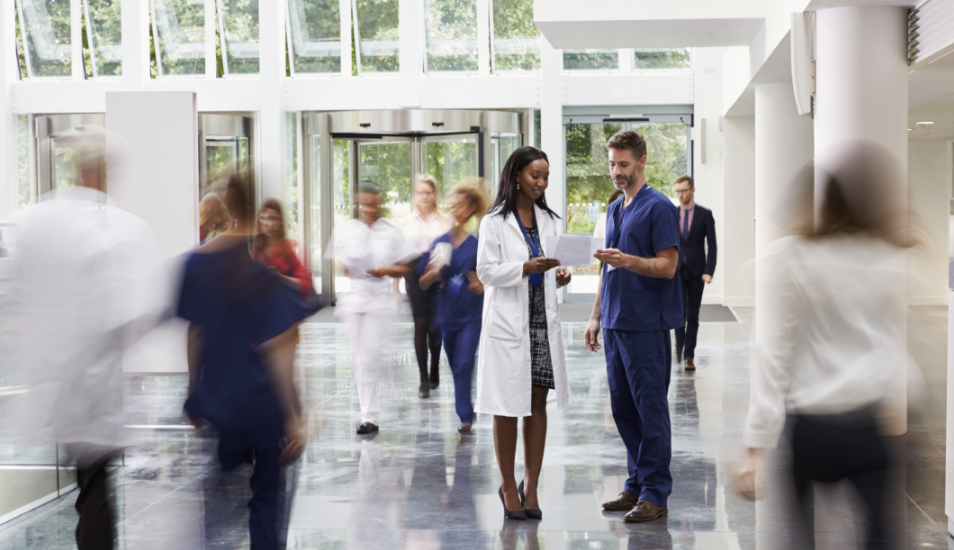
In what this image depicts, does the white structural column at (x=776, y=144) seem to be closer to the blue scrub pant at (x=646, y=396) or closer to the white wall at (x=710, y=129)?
the white wall at (x=710, y=129)

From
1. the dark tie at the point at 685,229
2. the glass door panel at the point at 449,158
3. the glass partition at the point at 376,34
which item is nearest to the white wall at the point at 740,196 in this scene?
the glass door panel at the point at 449,158

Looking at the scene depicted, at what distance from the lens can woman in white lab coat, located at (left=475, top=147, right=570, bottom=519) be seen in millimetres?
4039

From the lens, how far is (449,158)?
15.9 meters

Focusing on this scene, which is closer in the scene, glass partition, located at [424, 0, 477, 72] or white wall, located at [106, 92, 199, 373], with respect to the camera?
white wall, located at [106, 92, 199, 373]

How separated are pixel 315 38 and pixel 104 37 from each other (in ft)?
Result: 14.7

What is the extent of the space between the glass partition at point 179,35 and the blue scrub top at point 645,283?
Answer: 1463 centimetres

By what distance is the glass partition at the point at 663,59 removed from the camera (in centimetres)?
1581

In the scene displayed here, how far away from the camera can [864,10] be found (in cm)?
665

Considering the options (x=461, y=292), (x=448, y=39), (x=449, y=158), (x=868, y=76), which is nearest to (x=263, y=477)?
(x=461, y=292)

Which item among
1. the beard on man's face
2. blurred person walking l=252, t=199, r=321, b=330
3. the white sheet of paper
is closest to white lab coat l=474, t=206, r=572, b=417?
the beard on man's face

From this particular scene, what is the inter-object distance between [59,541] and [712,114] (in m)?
13.4

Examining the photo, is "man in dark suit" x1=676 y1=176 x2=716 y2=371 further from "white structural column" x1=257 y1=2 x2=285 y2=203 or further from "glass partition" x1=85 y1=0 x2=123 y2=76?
"glass partition" x1=85 y1=0 x2=123 y2=76

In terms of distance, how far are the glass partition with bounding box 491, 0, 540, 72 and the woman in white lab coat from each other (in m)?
12.6

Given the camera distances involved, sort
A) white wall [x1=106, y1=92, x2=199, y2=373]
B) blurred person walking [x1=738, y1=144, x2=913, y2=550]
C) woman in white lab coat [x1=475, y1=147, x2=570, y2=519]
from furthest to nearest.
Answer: white wall [x1=106, y1=92, x2=199, y2=373] → woman in white lab coat [x1=475, y1=147, x2=570, y2=519] → blurred person walking [x1=738, y1=144, x2=913, y2=550]
